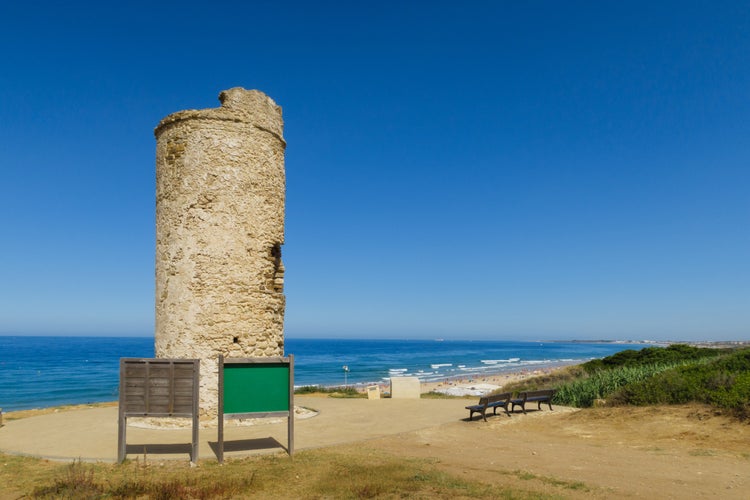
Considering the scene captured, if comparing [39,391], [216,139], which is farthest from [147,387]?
[39,391]

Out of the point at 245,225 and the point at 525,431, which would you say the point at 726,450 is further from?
the point at 245,225

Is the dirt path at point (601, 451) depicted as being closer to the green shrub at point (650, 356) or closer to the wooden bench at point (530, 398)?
the wooden bench at point (530, 398)

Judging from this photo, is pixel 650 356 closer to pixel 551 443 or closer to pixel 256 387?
pixel 551 443

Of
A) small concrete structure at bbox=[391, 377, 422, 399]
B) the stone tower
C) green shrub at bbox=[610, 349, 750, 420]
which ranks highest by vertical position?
the stone tower

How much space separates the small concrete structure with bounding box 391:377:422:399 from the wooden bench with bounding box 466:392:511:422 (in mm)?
4309

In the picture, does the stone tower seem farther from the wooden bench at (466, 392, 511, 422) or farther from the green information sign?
the wooden bench at (466, 392, 511, 422)

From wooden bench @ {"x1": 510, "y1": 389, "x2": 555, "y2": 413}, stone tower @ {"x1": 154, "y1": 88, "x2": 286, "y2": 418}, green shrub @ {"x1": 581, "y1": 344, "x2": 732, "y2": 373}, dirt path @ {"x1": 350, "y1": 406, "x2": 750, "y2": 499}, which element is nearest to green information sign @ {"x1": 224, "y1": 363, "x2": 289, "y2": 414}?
dirt path @ {"x1": 350, "y1": 406, "x2": 750, "y2": 499}

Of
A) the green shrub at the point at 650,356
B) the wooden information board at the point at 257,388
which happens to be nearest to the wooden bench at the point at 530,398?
the wooden information board at the point at 257,388

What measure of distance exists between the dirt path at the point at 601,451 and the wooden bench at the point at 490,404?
1.07 ft

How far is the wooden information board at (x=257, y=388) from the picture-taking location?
26.8ft

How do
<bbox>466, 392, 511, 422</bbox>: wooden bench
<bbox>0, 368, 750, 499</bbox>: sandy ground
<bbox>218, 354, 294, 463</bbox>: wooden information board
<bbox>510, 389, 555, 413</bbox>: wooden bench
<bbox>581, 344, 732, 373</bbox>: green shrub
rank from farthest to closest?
<bbox>581, 344, 732, 373</bbox>: green shrub < <bbox>510, 389, 555, 413</bbox>: wooden bench < <bbox>466, 392, 511, 422</bbox>: wooden bench < <bbox>218, 354, 294, 463</bbox>: wooden information board < <bbox>0, 368, 750, 499</bbox>: sandy ground

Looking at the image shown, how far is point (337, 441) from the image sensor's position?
934 centimetres

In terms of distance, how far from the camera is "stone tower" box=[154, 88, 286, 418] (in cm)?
1095

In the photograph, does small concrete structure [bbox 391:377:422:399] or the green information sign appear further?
small concrete structure [bbox 391:377:422:399]
